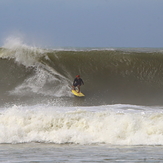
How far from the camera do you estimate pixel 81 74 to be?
16.4m

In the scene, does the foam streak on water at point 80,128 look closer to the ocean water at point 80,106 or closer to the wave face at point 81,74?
the ocean water at point 80,106

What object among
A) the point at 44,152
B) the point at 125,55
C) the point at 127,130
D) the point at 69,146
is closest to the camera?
the point at 44,152

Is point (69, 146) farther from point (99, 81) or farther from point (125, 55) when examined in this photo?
point (125, 55)

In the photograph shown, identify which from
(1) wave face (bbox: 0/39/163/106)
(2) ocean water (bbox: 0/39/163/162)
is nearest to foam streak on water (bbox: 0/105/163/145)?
(2) ocean water (bbox: 0/39/163/162)

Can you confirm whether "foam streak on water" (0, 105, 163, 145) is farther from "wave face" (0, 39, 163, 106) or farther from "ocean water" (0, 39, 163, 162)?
"wave face" (0, 39, 163, 106)

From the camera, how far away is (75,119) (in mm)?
8719

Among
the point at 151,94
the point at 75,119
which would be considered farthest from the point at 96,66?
the point at 75,119

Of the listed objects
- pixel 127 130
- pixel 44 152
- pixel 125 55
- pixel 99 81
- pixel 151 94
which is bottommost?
pixel 44 152

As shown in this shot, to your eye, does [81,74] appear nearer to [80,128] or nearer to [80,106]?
[80,106]

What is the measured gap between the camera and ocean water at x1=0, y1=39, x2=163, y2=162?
6730 millimetres

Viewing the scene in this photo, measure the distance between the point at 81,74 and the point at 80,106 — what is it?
175 inches

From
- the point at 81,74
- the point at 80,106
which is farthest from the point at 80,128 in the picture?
the point at 81,74

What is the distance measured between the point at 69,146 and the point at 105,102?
5.94 metres

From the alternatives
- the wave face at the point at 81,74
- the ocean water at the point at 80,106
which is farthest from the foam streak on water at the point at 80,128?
the wave face at the point at 81,74
